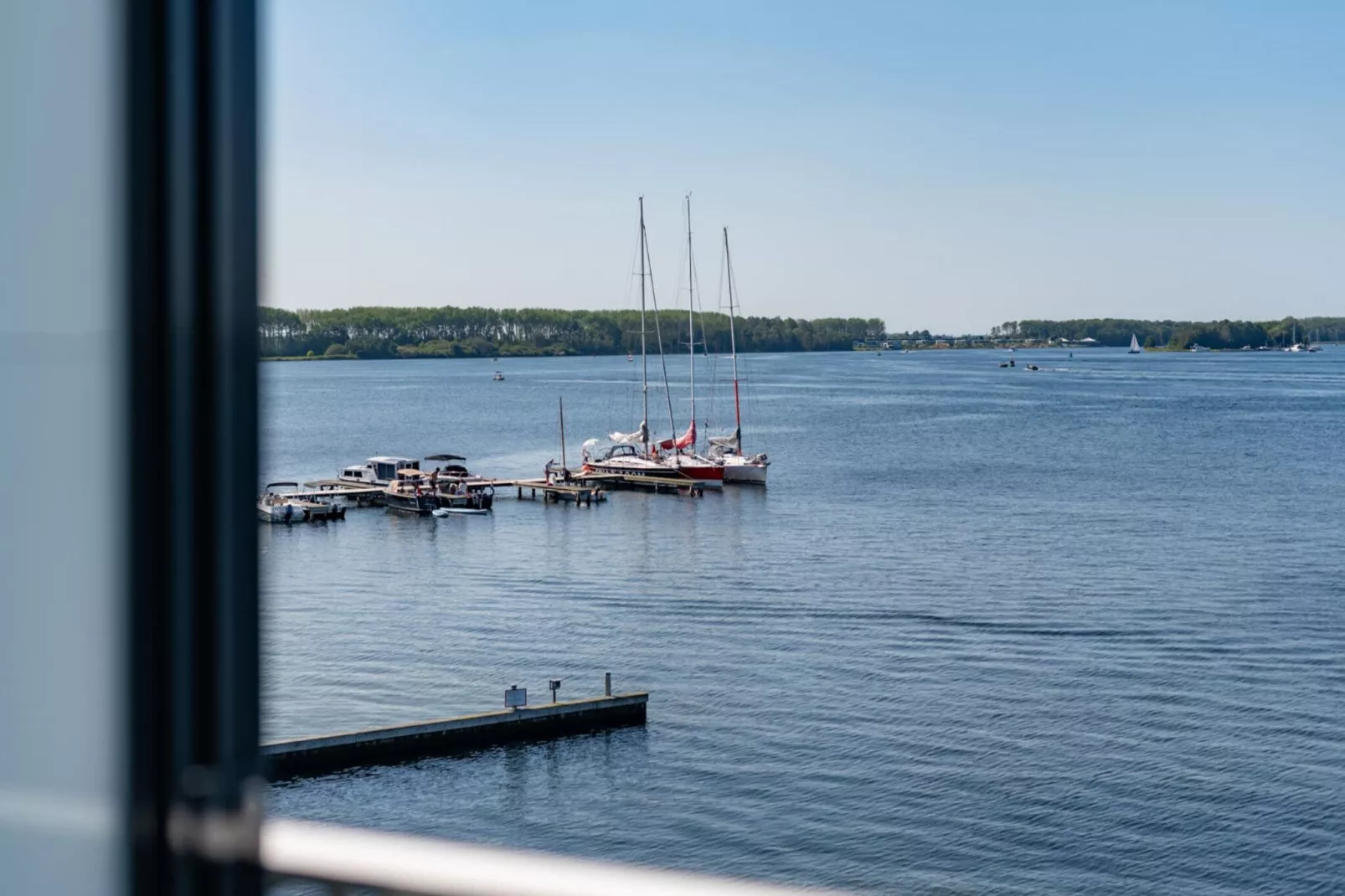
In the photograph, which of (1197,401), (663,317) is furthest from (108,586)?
(663,317)

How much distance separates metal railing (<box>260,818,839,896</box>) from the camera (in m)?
1.49

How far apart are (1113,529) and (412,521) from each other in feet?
65.9

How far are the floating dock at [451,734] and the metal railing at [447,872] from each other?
53.0ft

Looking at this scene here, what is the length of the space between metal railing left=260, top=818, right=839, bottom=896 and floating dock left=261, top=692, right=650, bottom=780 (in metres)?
16.2

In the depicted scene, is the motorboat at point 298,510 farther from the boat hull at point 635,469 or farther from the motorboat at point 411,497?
the boat hull at point 635,469

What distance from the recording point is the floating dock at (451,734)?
17.8 meters

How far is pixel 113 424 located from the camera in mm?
1250

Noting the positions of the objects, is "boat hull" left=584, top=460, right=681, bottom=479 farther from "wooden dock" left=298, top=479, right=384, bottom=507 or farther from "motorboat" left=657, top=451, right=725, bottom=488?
"wooden dock" left=298, top=479, right=384, bottom=507

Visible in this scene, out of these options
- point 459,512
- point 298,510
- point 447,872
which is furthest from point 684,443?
point 447,872

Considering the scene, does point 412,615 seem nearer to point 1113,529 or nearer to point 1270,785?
point 1270,785

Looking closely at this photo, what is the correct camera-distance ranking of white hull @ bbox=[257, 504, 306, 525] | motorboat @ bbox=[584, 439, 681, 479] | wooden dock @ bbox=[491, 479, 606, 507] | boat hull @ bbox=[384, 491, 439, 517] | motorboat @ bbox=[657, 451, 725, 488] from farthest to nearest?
motorboat @ bbox=[584, 439, 681, 479], motorboat @ bbox=[657, 451, 725, 488], wooden dock @ bbox=[491, 479, 606, 507], boat hull @ bbox=[384, 491, 439, 517], white hull @ bbox=[257, 504, 306, 525]

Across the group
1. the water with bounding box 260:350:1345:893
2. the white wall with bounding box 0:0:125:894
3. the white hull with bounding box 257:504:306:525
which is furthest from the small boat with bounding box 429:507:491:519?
the white wall with bounding box 0:0:125:894

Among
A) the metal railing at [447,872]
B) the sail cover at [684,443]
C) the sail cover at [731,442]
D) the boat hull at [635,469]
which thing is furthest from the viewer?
the sail cover at [684,443]

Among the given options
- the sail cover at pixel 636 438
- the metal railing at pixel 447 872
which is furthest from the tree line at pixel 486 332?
the metal railing at pixel 447 872
